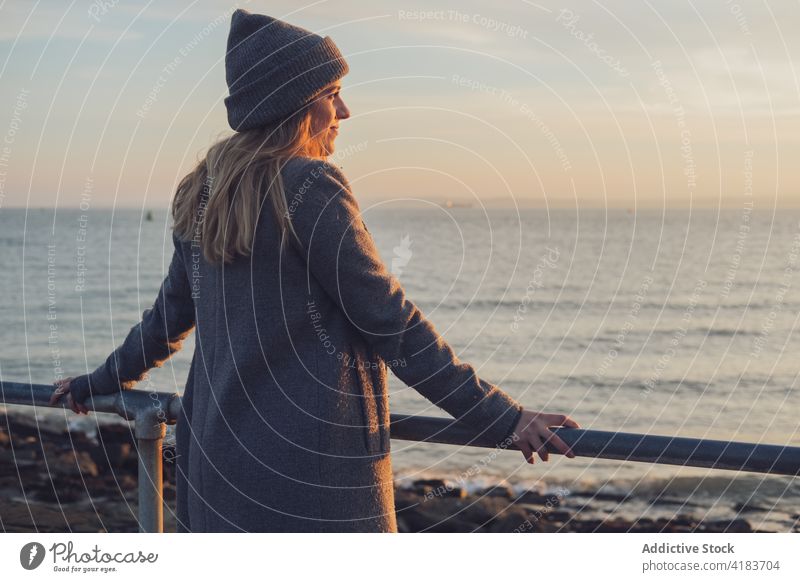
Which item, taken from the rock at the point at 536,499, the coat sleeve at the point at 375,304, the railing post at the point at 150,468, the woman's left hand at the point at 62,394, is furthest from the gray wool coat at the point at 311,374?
the rock at the point at 536,499

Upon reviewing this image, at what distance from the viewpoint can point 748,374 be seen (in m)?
16.7

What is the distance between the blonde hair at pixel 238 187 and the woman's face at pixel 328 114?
0.02m

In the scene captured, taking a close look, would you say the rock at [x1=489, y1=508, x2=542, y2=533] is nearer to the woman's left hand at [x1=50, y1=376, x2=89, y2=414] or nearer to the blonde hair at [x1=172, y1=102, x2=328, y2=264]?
the woman's left hand at [x1=50, y1=376, x2=89, y2=414]

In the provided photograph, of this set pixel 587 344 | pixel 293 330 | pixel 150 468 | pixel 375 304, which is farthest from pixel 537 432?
pixel 587 344

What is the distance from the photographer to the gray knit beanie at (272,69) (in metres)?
2.26

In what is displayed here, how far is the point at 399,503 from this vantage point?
9508 mm

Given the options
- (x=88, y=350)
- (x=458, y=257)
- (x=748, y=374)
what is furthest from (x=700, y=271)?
(x=88, y=350)

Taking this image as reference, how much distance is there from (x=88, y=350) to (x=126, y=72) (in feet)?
60.4

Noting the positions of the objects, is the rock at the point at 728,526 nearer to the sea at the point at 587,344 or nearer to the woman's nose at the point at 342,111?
the sea at the point at 587,344

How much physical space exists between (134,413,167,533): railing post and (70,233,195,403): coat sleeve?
0.21 m

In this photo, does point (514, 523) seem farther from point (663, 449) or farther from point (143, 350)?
point (663, 449)

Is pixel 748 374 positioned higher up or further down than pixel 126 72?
further down

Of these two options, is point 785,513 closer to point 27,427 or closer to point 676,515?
point 676,515

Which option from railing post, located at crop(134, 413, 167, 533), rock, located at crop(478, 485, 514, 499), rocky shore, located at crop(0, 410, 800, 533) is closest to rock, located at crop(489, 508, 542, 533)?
rocky shore, located at crop(0, 410, 800, 533)
